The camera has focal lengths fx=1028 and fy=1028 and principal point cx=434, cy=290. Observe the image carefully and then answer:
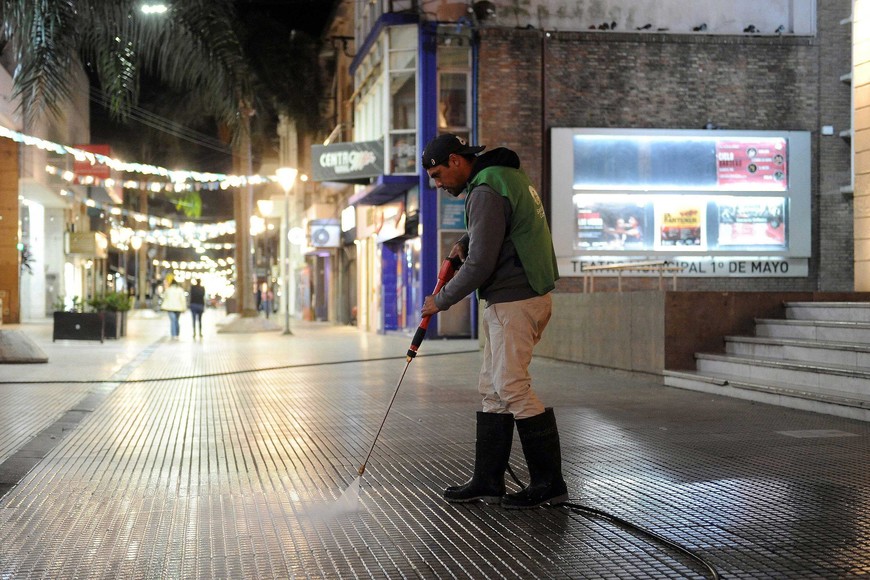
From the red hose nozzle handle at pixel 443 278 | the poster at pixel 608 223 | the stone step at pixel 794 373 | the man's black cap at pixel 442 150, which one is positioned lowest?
the stone step at pixel 794 373

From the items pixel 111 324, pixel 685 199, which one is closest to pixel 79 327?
pixel 111 324

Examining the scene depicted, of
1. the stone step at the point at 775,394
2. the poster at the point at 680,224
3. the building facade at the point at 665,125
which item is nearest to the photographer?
the stone step at the point at 775,394

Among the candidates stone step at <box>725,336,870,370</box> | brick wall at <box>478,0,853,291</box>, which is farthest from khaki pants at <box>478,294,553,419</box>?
brick wall at <box>478,0,853,291</box>

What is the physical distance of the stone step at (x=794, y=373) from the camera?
8.52 m

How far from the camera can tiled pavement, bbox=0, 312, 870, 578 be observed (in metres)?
4.08

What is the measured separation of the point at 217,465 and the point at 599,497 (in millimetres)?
2515

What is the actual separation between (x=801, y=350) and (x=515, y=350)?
5.85m

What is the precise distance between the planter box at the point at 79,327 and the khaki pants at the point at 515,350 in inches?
743

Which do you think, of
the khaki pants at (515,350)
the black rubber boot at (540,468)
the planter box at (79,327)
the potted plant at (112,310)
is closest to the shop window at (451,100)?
the potted plant at (112,310)

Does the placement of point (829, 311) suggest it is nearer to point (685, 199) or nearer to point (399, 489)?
point (399, 489)

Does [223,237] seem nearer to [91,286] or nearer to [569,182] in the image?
[91,286]

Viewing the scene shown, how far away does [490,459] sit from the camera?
509 cm

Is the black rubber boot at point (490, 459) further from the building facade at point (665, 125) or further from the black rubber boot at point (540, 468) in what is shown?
the building facade at point (665, 125)

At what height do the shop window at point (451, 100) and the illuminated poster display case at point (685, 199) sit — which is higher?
the shop window at point (451, 100)
